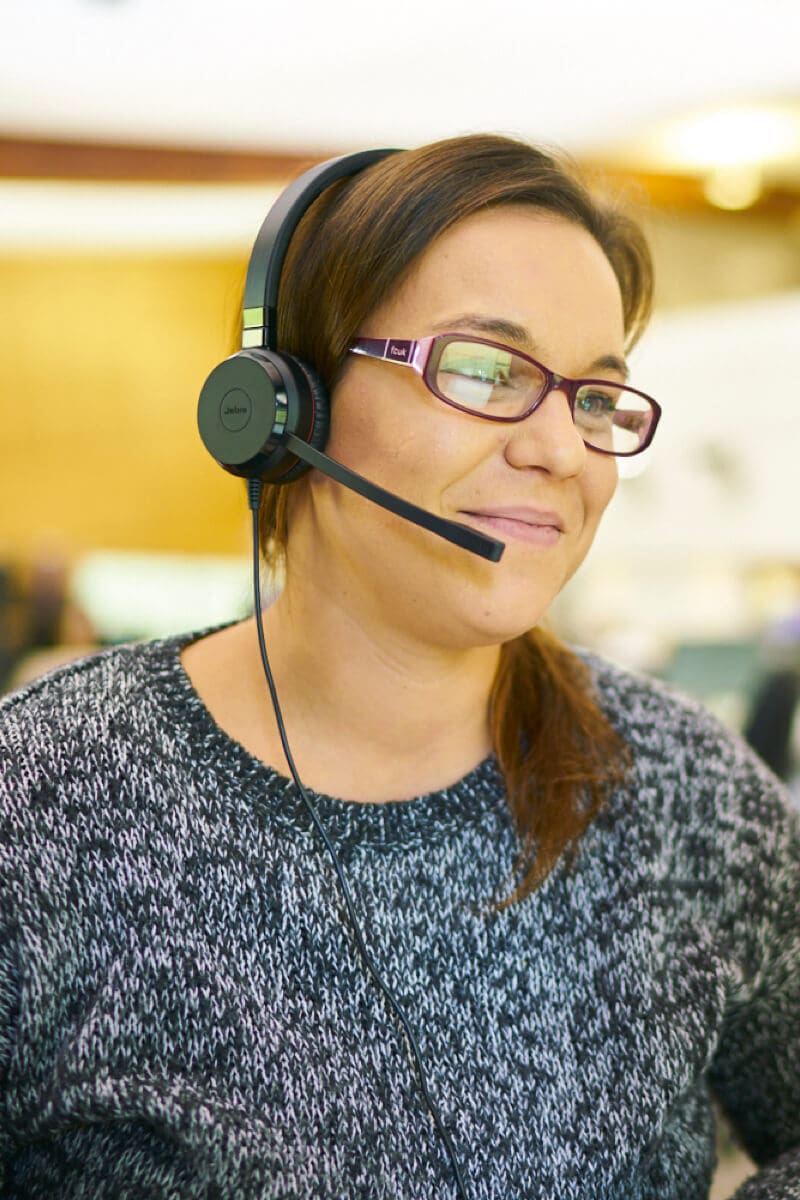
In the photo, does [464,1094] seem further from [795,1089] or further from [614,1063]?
[795,1089]

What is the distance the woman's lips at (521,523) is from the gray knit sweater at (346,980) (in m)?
0.22

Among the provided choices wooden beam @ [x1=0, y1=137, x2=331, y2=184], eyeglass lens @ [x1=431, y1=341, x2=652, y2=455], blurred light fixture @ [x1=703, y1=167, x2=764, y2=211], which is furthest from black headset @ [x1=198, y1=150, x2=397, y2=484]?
blurred light fixture @ [x1=703, y1=167, x2=764, y2=211]

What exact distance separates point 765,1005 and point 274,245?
715 millimetres

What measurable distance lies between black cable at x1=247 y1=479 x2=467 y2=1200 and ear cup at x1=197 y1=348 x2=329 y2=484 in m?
0.04

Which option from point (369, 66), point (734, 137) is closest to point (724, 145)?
point (734, 137)

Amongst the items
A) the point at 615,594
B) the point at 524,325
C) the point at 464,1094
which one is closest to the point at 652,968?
the point at 464,1094

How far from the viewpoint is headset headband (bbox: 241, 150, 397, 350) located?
84 cm

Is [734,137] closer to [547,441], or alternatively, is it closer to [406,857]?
[547,441]

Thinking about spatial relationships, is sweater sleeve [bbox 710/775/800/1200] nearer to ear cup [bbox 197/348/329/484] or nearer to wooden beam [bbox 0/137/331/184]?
ear cup [bbox 197/348/329/484]

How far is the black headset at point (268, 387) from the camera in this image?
812 millimetres

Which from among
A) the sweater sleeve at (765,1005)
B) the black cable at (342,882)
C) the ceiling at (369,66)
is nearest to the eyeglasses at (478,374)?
the black cable at (342,882)

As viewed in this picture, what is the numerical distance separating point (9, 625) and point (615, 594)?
231 cm

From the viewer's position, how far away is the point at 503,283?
2.67ft

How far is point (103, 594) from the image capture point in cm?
430
